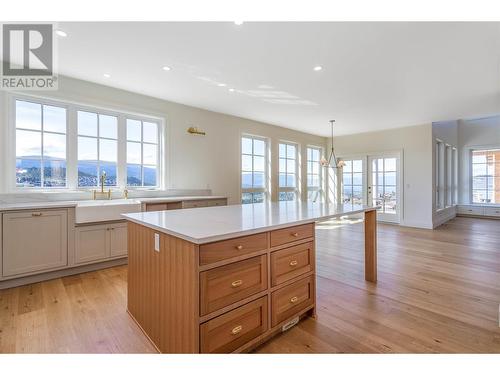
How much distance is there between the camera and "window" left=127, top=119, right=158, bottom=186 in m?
4.11

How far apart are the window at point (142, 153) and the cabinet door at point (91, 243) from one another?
108 cm

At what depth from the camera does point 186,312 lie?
1.38 meters

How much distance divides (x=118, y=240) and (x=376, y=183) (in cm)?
648

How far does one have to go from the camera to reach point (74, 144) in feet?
11.7

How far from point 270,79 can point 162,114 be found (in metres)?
2.02

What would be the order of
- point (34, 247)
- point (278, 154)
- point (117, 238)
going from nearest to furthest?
point (34, 247)
point (117, 238)
point (278, 154)

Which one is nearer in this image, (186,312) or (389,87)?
(186,312)

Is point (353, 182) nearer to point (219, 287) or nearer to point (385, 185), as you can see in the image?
point (385, 185)

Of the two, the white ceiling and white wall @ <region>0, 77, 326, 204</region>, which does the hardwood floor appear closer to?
white wall @ <region>0, 77, 326, 204</region>

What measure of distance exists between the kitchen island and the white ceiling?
5.88ft

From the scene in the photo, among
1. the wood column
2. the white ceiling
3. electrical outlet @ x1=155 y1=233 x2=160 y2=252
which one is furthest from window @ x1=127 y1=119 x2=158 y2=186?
the wood column
